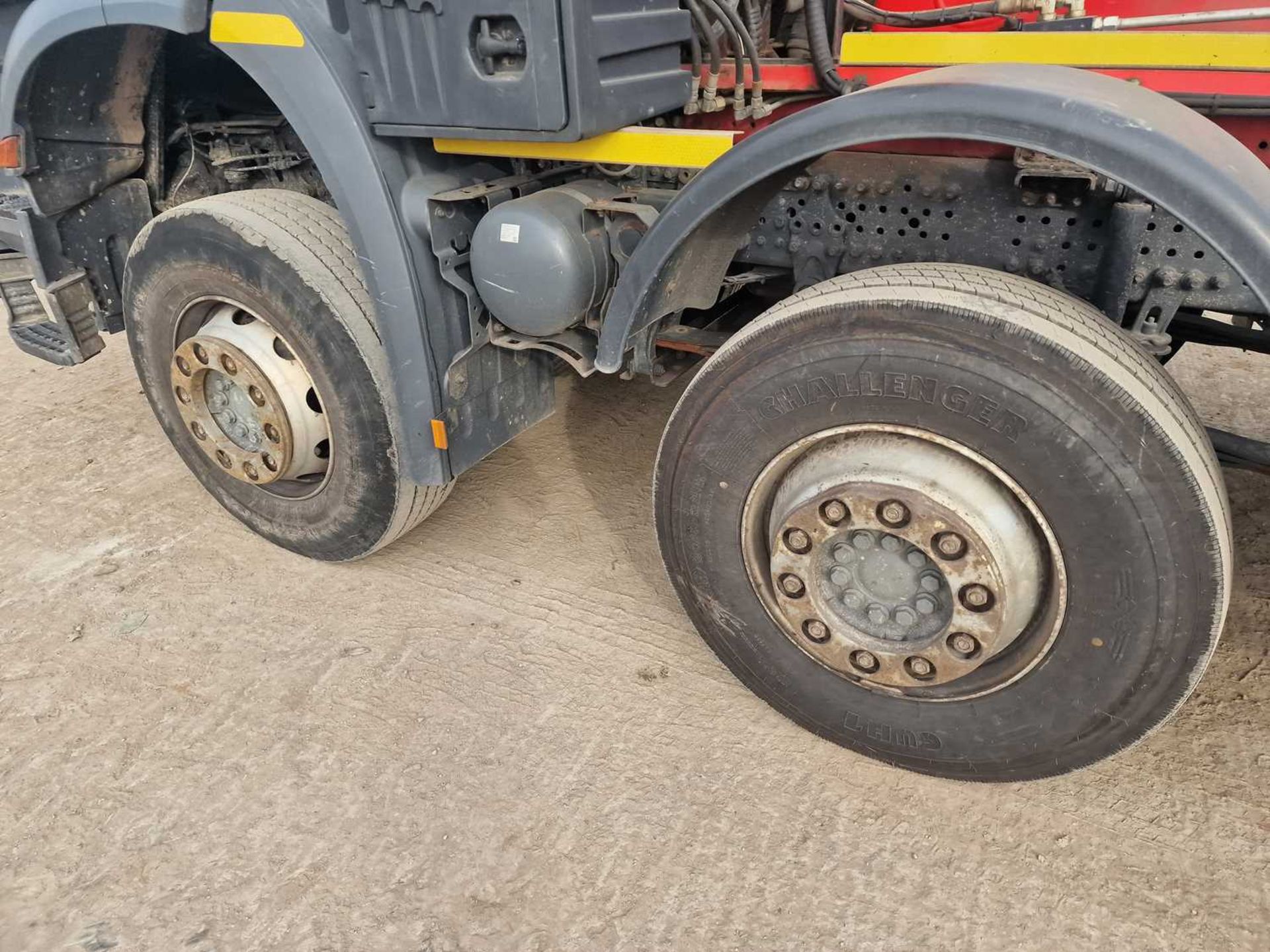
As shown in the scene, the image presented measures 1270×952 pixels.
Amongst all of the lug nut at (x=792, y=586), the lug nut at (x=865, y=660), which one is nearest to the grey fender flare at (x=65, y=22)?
the lug nut at (x=792, y=586)

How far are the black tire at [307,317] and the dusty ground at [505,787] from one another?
24 centimetres

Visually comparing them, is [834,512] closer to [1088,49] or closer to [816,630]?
[816,630]

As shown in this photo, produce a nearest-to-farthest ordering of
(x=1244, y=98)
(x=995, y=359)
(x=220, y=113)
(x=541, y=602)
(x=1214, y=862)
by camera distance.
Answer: (x=995, y=359) < (x=1244, y=98) < (x=1214, y=862) < (x=541, y=602) < (x=220, y=113)

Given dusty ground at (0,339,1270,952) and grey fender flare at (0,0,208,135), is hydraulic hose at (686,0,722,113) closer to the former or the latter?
grey fender flare at (0,0,208,135)

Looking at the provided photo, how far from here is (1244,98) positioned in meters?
1.76

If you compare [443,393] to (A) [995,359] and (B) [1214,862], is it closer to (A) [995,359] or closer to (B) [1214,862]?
(A) [995,359]

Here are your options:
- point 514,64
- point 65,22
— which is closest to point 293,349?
point 65,22

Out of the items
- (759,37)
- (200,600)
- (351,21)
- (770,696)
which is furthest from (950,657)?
(200,600)

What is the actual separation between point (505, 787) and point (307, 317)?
1386 mm

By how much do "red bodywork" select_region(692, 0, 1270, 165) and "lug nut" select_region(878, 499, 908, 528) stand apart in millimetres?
781

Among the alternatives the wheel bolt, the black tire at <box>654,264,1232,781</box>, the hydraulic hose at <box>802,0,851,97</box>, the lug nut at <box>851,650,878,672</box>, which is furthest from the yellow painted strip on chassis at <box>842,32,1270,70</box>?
the lug nut at <box>851,650,878,672</box>

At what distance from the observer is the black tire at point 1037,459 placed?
1.58 meters

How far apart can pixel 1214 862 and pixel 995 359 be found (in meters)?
1.22

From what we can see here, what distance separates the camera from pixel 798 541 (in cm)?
192
